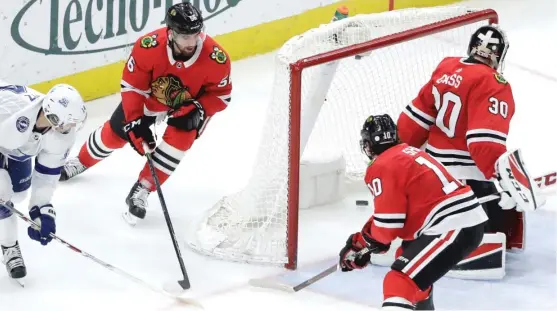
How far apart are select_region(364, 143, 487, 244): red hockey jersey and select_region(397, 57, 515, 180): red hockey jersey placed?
1.56 ft

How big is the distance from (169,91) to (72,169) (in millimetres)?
744

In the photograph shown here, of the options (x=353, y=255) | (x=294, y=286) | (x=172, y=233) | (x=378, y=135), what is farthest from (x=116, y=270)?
(x=378, y=135)

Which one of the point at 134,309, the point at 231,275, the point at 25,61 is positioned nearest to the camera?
the point at 134,309

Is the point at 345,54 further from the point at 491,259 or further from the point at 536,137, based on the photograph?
the point at 536,137

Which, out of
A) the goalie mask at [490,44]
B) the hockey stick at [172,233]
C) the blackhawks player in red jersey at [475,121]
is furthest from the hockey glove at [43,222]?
the goalie mask at [490,44]

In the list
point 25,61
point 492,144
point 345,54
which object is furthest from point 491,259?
point 25,61

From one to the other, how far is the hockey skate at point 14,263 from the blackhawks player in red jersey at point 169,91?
1.95ft

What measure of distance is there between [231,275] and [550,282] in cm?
117

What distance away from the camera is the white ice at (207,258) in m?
4.03

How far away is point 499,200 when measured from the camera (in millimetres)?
4270

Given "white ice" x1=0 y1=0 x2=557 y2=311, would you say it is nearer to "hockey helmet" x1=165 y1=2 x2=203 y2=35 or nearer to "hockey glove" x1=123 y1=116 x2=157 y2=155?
"hockey glove" x1=123 y1=116 x2=157 y2=155

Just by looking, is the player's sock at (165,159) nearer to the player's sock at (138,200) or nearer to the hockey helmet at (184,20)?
the player's sock at (138,200)

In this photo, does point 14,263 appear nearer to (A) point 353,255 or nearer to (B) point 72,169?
(B) point 72,169

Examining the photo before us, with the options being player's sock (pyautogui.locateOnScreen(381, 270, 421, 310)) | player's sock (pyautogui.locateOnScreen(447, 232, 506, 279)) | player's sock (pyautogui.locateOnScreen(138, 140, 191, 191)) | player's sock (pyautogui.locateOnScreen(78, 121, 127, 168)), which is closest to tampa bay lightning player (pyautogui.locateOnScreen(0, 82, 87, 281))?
player's sock (pyautogui.locateOnScreen(138, 140, 191, 191))
